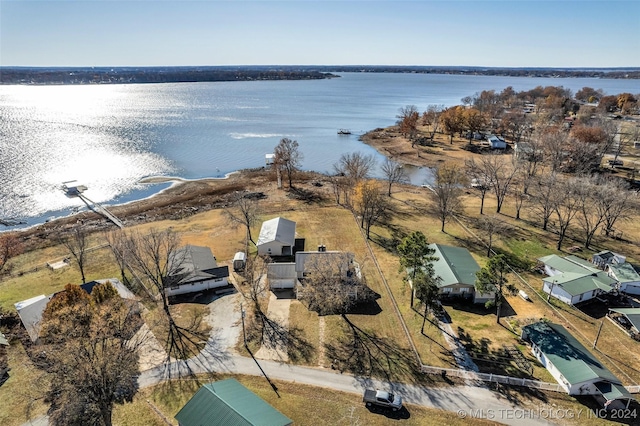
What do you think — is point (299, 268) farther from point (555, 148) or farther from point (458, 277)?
point (555, 148)

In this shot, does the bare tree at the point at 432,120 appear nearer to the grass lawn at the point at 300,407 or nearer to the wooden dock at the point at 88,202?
the wooden dock at the point at 88,202

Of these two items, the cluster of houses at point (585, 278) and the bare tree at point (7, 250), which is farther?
the bare tree at point (7, 250)

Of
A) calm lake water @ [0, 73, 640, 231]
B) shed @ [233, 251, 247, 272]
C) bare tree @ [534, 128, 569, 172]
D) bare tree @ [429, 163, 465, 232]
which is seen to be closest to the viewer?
shed @ [233, 251, 247, 272]

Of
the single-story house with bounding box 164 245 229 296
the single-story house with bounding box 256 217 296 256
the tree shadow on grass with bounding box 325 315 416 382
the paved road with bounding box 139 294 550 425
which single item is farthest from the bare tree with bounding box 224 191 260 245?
the tree shadow on grass with bounding box 325 315 416 382

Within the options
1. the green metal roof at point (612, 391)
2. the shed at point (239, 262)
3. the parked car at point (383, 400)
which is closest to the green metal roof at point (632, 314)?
the green metal roof at point (612, 391)

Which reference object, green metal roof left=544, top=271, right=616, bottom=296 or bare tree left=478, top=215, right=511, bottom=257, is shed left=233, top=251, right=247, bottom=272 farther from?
green metal roof left=544, top=271, right=616, bottom=296

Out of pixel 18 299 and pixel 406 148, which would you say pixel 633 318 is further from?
pixel 406 148

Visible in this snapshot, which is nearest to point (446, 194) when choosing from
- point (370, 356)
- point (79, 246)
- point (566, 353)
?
point (566, 353)

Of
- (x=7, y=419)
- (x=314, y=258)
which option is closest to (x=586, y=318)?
(x=314, y=258)
